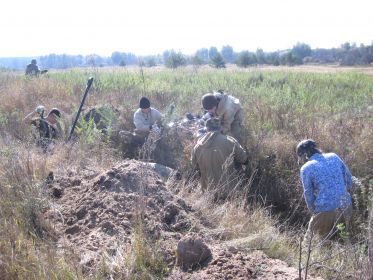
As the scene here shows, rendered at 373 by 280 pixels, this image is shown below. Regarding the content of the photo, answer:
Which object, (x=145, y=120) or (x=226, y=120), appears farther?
(x=145, y=120)

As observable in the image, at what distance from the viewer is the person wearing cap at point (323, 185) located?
4703 millimetres

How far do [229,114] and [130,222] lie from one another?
4.01 metres

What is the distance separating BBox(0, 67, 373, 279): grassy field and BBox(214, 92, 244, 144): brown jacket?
0.28 meters

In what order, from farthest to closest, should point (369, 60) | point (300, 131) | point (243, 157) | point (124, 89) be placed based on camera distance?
point (369, 60) < point (124, 89) < point (300, 131) < point (243, 157)

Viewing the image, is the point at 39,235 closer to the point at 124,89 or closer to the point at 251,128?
the point at 251,128

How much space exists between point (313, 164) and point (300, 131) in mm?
2973

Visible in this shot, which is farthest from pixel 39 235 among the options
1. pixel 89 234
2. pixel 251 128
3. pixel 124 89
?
pixel 124 89

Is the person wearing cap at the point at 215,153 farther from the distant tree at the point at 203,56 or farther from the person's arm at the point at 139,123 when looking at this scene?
the distant tree at the point at 203,56

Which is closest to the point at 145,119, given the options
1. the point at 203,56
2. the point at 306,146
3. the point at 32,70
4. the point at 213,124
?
the point at 213,124

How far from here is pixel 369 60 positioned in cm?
5734

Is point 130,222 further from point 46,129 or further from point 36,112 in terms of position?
point 36,112

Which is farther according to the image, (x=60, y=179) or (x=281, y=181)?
(x=281, y=181)

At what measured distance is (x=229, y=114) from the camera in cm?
725

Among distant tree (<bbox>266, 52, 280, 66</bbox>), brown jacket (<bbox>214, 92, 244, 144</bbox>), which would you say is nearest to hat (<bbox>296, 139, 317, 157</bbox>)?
brown jacket (<bbox>214, 92, 244, 144</bbox>)
